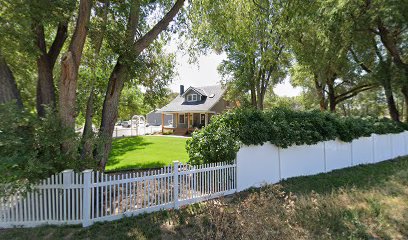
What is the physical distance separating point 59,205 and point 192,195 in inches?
121

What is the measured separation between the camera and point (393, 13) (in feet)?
50.3

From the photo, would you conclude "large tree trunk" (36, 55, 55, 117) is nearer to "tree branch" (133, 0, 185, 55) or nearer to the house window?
"tree branch" (133, 0, 185, 55)

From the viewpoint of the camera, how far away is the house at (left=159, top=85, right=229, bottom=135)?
31.3 m

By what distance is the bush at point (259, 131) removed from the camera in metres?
7.82

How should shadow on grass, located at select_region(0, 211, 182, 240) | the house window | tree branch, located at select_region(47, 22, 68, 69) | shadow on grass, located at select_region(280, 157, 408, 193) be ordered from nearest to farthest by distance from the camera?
shadow on grass, located at select_region(0, 211, 182, 240), tree branch, located at select_region(47, 22, 68, 69), shadow on grass, located at select_region(280, 157, 408, 193), the house window

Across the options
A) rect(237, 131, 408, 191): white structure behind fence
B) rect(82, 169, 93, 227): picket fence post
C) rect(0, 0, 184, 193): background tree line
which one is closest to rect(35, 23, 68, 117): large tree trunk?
rect(0, 0, 184, 193): background tree line

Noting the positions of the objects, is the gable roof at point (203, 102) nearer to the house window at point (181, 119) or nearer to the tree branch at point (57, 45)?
the house window at point (181, 119)

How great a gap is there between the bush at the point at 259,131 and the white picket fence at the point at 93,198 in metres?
1.35

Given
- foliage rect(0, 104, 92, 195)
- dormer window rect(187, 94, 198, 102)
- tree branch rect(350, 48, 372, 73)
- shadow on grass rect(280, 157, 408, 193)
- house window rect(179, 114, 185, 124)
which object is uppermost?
tree branch rect(350, 48, 372, 73)

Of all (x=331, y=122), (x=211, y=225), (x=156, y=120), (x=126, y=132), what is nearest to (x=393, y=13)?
(x=331, y=122)

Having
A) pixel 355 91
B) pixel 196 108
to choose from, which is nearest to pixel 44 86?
pixel 196 108

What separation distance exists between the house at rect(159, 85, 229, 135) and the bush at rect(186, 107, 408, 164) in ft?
65.1

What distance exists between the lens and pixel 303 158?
1011 cm

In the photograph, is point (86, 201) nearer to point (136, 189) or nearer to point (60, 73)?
point (136, 189)
